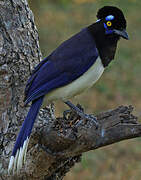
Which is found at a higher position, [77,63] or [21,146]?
[77,63]

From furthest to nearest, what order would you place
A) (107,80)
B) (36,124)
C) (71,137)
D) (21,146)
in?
(107,80)
(36,124)
(21,146)
(71,137)

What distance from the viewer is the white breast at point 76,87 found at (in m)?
3.37

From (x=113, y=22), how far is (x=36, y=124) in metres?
1.18

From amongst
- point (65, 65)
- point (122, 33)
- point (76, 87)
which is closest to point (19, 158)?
point (76, 87)

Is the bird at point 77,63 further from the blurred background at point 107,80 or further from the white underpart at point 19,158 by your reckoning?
the blurred background at point 107,80

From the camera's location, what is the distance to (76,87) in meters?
3.37

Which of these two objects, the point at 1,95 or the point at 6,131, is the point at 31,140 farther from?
the point at 1,95

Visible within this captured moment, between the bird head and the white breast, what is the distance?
1.19ft

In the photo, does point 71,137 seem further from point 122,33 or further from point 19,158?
point 122,33

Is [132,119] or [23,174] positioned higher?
[132,119]

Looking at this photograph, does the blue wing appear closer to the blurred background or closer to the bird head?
the bird head

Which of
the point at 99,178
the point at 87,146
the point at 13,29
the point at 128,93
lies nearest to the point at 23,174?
the point at 87,146

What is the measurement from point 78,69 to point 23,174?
3.55 ft

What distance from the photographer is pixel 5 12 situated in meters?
3.52
